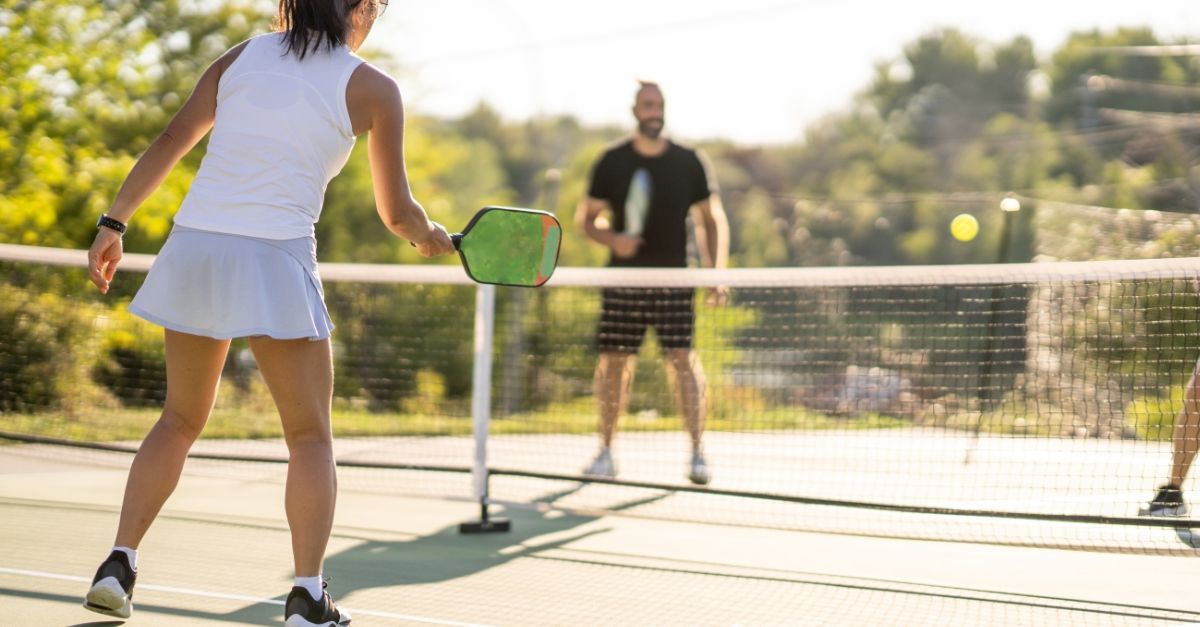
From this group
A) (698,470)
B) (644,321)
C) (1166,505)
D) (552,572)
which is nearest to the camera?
(552,572)

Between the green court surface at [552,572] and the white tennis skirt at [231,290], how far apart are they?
0.99 metres

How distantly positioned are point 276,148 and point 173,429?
0.86 metres

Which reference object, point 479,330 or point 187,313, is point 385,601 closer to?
point 187,313

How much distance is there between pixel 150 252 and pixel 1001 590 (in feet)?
65.5

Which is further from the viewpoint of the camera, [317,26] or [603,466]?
[603,466]

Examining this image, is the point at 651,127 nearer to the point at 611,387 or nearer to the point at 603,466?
the point at 611,387

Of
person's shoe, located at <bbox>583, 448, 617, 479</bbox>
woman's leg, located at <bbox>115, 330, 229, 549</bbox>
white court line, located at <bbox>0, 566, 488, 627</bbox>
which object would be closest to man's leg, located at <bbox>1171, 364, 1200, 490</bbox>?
person's shoe, located at <bbox>583, 448, 617, 479</bbox>

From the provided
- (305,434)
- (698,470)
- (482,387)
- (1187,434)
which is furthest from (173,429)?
(1187,434)

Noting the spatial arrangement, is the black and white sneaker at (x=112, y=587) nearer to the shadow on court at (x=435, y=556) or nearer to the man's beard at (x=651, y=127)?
the shadow on court at (x=435, y=556)

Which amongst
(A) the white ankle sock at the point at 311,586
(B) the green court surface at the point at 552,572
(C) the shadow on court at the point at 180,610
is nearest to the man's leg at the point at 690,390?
(B) the green court surface at the point at 552,572

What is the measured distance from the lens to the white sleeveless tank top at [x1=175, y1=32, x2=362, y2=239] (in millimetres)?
3963

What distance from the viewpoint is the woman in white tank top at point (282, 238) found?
392cm

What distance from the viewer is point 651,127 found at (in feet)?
27.2

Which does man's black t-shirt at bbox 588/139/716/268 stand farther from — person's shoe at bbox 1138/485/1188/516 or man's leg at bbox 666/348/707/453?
person's shoe at bbox 1138/485/1188/516
